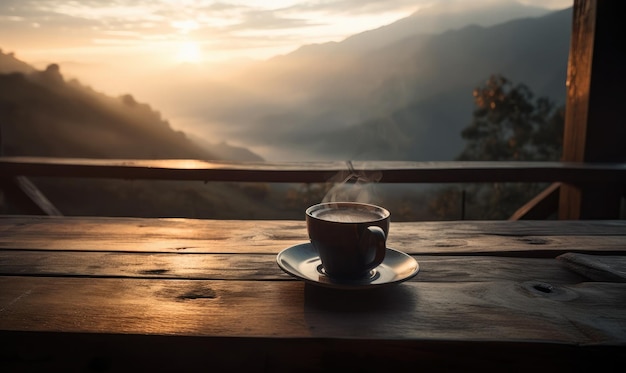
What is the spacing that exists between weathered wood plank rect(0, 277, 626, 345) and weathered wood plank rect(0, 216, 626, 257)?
0.20m

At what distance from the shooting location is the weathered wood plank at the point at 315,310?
1.98 ft

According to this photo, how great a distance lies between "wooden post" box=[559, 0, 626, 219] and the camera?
7.68 feet

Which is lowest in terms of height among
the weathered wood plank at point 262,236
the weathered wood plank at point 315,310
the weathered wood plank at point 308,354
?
the weathered wood plank at point 308,354

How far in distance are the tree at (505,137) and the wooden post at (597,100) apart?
1.99 m

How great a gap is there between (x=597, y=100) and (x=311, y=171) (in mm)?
1430

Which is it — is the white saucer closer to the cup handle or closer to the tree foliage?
the cup handle

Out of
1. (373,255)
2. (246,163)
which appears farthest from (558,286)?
(246,163)

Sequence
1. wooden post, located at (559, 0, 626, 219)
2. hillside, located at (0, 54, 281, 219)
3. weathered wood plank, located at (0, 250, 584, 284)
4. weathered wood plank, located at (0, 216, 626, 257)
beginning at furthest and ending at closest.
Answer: hillside, located at (0, 54, 281, 219)
wooden post, located at (559, 0, 626, 219)
weathered wood plank, located at (0, 216, 626, 257)
weathered wood plank, located at (0, 250, 584, 284)

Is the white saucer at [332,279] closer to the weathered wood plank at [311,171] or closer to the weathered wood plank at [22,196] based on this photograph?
the weathered wood plank at [311,171]

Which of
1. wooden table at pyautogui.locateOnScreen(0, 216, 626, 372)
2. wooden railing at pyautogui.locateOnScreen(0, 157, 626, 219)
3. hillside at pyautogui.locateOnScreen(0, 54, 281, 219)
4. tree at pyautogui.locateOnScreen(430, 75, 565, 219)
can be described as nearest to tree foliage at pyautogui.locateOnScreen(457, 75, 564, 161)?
tree at pyautogui.locateOnScreen(430, 75, 565, 219)

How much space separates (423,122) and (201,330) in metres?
4.65

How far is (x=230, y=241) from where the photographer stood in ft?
3.40

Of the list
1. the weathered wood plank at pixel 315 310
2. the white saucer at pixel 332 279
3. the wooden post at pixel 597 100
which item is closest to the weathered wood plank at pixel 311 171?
the wooden post at pixel 597 100

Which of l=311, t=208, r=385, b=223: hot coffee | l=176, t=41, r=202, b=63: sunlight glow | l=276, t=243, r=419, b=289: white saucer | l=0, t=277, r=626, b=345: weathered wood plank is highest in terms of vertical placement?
l=176, t=41, r=202, b=63: sunlight glow
